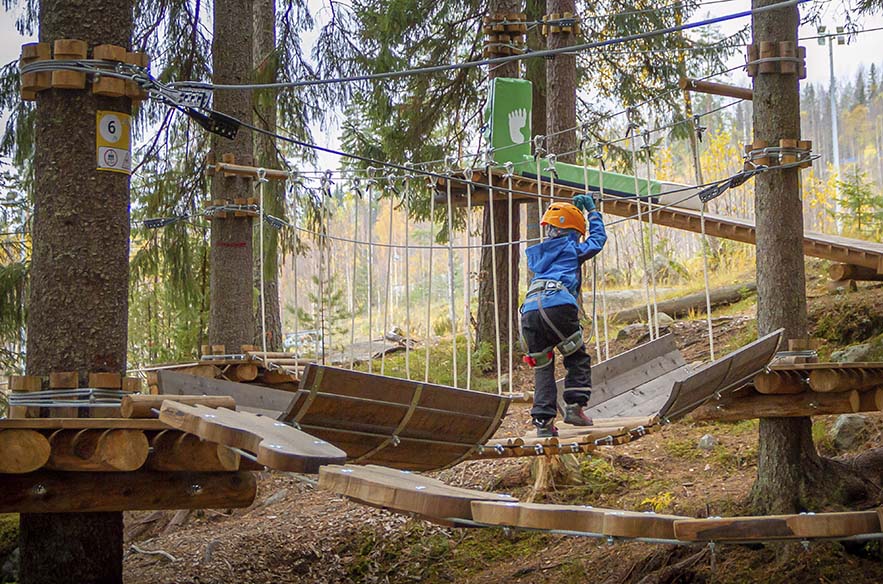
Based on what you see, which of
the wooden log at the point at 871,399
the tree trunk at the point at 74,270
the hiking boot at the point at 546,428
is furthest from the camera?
the wooden log at the point at 871,399

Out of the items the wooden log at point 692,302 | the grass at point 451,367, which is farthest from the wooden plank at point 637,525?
the wooden log at point 692,302

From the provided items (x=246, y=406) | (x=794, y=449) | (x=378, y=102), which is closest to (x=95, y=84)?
(x=246, y=406)

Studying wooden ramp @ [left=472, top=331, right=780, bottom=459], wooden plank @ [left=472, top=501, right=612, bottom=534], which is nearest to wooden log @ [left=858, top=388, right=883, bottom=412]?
wooden ramp @ [left=472, top=331, right=780, bottom=459]

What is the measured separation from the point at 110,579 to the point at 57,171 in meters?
1.64

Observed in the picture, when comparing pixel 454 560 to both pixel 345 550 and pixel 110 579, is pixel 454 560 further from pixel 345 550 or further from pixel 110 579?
pixel 110 579

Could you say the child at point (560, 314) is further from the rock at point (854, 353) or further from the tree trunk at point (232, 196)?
the rock at point (854, 353)

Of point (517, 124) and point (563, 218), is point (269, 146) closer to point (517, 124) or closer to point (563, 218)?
point (517, 124)

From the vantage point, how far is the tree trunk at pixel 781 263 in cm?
485

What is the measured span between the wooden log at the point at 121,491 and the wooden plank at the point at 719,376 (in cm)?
170

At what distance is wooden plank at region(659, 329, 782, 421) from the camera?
368 cm

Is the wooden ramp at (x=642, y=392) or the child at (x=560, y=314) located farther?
the child at (x=560, y=314)

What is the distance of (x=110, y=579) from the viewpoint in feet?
12.7

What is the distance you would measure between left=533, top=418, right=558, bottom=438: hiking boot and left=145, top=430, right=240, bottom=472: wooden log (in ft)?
4.89

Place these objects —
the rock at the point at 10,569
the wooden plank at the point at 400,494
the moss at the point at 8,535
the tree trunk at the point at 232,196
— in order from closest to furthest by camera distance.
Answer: the wooden plank at the point at 400,494 < the tree trunk at the point at 232,196 < the rock at the point at 10,569 < the moss at the point at 8,535
